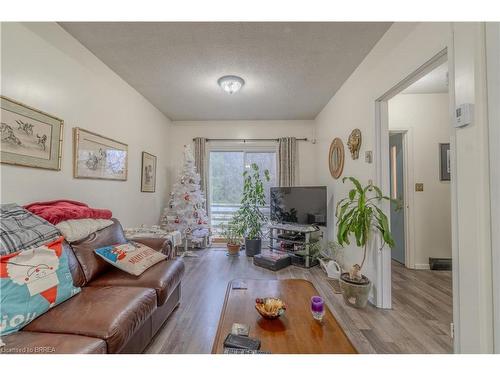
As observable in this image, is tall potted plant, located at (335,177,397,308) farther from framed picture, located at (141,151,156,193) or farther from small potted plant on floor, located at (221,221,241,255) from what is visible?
framed picture, located at (141,151,156,193)

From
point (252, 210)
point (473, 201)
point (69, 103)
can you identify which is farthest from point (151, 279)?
point (252, 210)

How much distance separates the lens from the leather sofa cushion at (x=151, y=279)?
5.21 ft

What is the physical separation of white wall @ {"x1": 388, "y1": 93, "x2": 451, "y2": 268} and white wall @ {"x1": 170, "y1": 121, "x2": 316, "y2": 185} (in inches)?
62.6

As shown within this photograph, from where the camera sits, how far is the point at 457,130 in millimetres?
1264

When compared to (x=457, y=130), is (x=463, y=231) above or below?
below

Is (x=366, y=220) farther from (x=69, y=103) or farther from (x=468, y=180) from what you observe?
(x=69, y=103)

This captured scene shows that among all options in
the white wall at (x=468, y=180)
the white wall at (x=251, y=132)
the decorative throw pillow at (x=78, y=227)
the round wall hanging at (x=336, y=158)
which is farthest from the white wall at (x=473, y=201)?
the white wall at (x=251, y=132)

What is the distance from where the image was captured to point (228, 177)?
4555 mm

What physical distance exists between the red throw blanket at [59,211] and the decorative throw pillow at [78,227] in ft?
0.15

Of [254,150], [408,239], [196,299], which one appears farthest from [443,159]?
[196,299]

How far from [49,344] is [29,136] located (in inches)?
59.7

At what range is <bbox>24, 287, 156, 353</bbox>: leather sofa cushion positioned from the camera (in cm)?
107
